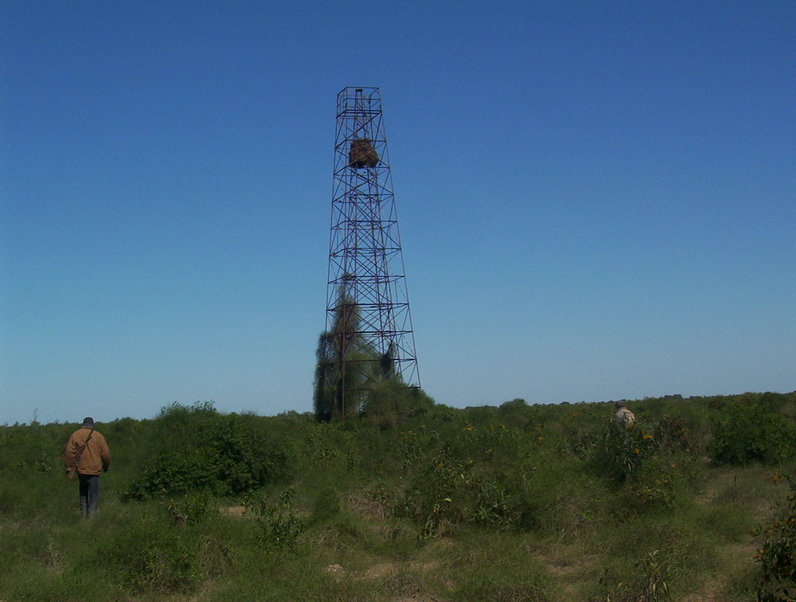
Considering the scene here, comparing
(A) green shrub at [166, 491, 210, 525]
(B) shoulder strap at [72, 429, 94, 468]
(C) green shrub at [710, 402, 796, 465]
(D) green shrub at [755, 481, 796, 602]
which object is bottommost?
(D) green shrub at [755, 481, 796, 602]

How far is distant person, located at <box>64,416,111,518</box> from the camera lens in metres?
12.2

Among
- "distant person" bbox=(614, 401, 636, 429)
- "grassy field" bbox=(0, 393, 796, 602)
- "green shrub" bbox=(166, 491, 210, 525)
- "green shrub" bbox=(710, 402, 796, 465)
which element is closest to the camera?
"grassy field" bbox=(0, 393, 796, 602)

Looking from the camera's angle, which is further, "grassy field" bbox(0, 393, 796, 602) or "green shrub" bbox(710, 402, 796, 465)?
"green shrub" bbox(710, 402, 796, 465)

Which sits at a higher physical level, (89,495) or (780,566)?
(89,495)

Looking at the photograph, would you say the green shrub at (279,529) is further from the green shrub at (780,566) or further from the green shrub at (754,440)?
the green shrub at (754,440)

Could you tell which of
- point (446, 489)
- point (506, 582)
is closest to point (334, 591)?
point (506, 582)

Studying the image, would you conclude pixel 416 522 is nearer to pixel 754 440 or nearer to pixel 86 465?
pixel 86 465

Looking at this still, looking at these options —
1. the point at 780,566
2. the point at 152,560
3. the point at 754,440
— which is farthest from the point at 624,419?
the point at 152,560

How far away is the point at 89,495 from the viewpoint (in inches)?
482

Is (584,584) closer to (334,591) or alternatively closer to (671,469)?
(334,591)

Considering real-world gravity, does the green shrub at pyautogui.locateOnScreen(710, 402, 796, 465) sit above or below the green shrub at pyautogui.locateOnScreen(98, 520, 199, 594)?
above

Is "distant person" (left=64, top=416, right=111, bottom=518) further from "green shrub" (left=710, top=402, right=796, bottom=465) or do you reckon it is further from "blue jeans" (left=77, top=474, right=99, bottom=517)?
"green shrub" (left=710, top=402, right=796, bottom=465)

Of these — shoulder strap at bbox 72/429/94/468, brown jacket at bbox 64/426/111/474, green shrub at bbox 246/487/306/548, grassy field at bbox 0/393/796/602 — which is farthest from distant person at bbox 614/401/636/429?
shoulder strap at bbox 72/429/94/468

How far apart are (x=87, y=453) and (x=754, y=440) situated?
1232 cm
